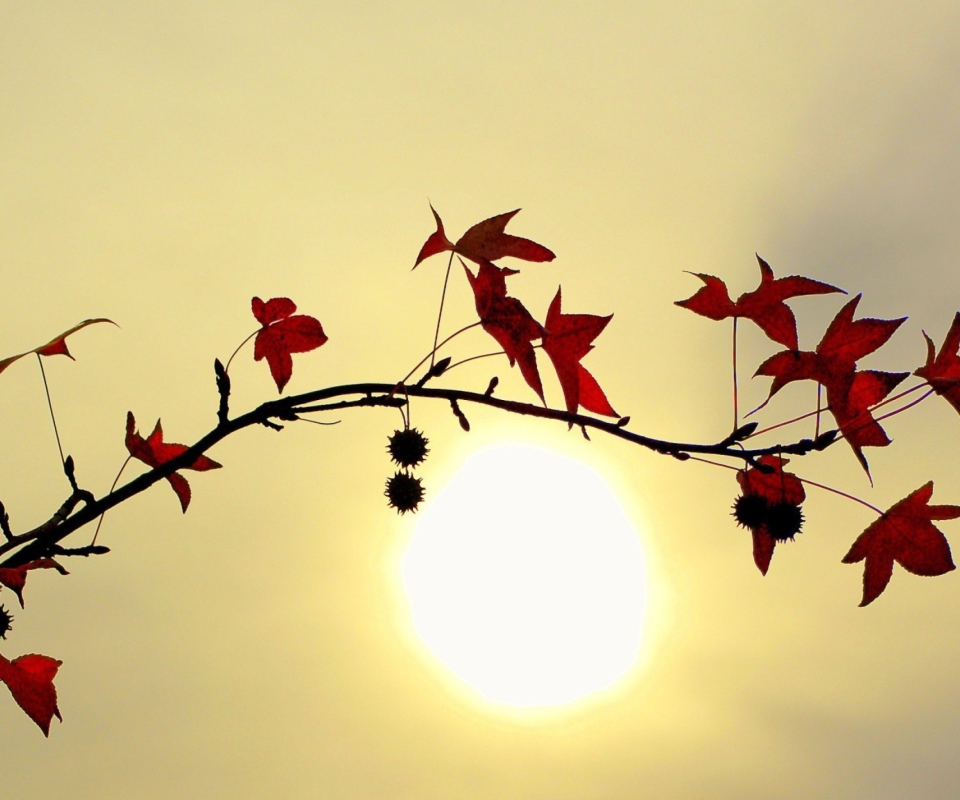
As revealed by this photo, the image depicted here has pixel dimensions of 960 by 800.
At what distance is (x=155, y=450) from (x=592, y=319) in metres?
1.77

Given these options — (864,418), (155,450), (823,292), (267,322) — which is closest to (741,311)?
(823,292)

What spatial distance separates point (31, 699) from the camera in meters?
3.32

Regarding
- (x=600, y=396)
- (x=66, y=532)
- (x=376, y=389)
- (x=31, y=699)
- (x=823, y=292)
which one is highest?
(x=823, y=292)

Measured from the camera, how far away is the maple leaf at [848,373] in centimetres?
291

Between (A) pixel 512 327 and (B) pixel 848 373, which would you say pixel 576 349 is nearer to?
(A) pixel 512 327

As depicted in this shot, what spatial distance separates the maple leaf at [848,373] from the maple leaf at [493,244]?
920mm

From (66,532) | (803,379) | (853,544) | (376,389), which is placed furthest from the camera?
(853,544)

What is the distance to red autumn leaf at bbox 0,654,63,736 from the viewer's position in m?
3.30

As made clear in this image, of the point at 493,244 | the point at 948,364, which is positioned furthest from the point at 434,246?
the point at 948,364

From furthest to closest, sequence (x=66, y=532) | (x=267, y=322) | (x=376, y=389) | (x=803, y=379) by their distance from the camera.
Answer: (x=267, y=322) < (x=803, y=379) < (x=66, y=532) < (x=376, y=389)

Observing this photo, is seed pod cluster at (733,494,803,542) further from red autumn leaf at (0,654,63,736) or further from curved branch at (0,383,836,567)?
red autumn leaf at (0,654,63,736)

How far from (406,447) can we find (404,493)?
0.17 m

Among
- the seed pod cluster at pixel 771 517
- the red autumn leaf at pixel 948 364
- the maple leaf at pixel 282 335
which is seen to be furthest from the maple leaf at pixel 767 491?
the maple leaf at pixel 282 335

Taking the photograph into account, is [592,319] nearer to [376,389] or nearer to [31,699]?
[376,389]
